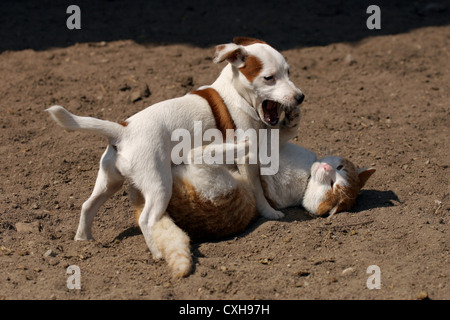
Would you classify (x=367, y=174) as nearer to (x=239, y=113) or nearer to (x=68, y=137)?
(x=239, y=113)

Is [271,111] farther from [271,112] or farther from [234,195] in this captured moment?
[234,195]

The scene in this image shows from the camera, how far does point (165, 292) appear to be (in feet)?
Answer: 13.1

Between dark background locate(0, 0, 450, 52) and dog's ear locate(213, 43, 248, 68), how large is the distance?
4055 millimetres

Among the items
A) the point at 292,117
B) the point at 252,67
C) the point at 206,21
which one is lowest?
the point at 292,117

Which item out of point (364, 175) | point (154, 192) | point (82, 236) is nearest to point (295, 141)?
point (364, 175)

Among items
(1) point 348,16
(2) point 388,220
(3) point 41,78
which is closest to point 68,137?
(3) point 41,78

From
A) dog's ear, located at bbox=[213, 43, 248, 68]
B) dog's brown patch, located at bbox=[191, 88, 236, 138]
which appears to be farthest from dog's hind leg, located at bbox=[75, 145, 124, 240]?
dog's ear, located at bbox=[213, 43, 248, 68]

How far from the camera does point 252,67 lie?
4.91 meters

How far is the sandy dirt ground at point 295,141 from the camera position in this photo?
4262mm

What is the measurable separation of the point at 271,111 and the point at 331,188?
36.9 inches

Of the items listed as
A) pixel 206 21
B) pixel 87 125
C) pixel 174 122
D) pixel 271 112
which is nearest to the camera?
pixel 87 125

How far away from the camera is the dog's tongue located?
5059 millimetres

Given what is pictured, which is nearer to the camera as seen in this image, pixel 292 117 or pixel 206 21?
pixel 292 117

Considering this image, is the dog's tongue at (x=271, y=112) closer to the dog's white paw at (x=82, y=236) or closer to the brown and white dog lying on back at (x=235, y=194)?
the brown and white dog lying on back at (x=235, y=194)
